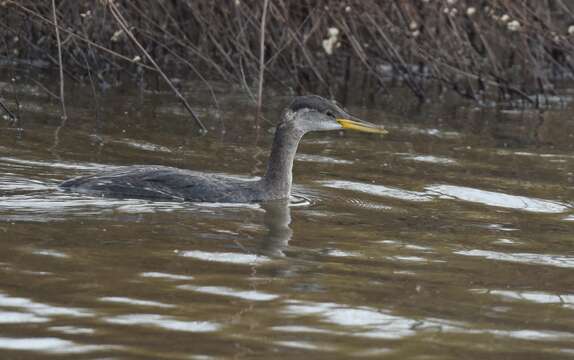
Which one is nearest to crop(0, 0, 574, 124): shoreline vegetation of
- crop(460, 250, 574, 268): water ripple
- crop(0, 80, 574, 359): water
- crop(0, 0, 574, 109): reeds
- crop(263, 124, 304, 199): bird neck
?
crop(0, 0, 574, 109): reeds

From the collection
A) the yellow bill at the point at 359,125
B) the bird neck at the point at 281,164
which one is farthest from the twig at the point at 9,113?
the yellow bill at the point at 359,125

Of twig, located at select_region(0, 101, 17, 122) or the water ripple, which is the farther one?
twig, located at select_region(0, 101, 17, 122)

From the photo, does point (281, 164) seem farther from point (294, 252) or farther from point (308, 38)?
point (308, 38)

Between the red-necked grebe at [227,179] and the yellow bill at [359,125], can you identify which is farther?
the yellow bill at [359,125]

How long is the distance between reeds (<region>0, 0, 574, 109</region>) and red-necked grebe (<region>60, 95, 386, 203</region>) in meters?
3.16

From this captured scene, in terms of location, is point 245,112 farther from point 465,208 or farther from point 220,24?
point 465,208

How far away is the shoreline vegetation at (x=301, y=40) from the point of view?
513 inches

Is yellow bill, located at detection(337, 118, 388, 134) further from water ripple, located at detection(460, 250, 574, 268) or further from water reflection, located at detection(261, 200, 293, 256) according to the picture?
water ripple, located at detection(460, 250, 574, 268)

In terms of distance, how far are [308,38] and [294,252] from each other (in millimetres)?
7937

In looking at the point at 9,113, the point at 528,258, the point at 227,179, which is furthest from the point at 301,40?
the point at 528,258

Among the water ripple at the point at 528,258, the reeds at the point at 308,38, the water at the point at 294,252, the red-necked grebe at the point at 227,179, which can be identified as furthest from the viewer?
the reeds at the point at 308,38

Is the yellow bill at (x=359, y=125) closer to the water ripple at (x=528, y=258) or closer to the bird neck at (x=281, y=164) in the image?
the bird neck at (x=281, y=164)

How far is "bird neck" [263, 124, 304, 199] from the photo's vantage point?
344 inches

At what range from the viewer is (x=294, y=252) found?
6688mm
